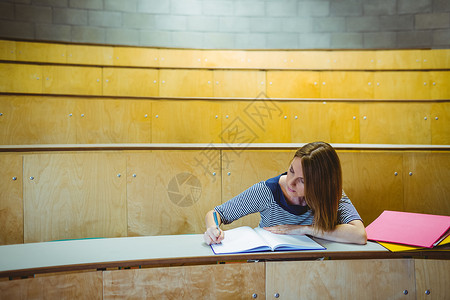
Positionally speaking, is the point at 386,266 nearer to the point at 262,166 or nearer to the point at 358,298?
the point at 358,298

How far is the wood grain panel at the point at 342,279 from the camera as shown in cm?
56

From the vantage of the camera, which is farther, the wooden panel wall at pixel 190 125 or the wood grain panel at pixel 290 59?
the wood grain panel at pixel 290 59

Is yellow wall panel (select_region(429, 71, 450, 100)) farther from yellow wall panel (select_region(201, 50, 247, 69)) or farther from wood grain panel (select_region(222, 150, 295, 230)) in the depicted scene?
wood grain panel (select_region(222, 150, 295, 230))

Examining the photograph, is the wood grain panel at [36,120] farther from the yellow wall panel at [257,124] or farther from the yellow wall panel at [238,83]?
the yellow wall panel at [238,83]

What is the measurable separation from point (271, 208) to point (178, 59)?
159 centimetres

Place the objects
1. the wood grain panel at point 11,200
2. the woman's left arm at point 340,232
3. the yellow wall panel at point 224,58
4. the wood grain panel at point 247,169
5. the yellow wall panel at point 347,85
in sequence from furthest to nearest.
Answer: the yellow wall panel at point 224,58 < the yellow wall panel at point 347,85 < the wood grain panel at point 247,169 < the wood grain panel at point 11,200 < the woman's left arm at point 340,232

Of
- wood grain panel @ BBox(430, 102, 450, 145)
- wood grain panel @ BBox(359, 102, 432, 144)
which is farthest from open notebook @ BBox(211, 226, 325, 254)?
wood grain panel @ BBox(430, 102, 450, 145)

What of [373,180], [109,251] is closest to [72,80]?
[109,251]

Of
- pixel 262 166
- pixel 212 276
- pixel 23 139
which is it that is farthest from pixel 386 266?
pixel 23 139

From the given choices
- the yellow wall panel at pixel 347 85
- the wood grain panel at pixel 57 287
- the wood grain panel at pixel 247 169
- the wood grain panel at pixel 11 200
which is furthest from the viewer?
the yellow wall panel at pixel 347 85

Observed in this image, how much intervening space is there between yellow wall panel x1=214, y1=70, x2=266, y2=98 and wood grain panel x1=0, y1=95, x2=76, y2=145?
89 centimetres

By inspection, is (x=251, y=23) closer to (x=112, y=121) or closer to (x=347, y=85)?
(x=347, y=85)

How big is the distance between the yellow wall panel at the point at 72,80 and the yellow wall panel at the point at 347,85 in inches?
50.3

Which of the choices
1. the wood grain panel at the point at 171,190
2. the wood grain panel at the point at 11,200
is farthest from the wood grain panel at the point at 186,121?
the wood grain panel at the point at 11,200
